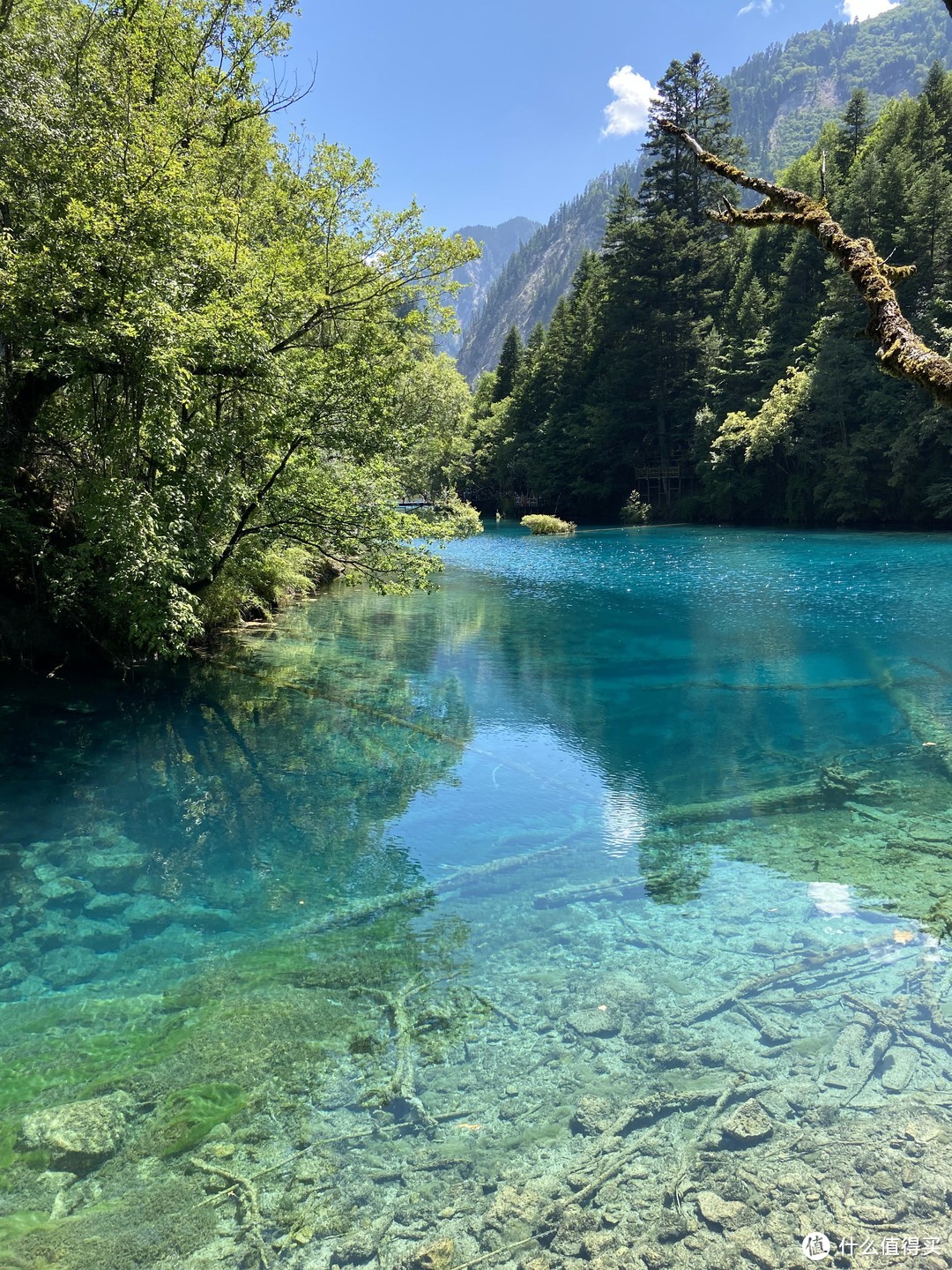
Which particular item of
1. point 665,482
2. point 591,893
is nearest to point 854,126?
point 665,482

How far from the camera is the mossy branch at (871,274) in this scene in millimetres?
2947

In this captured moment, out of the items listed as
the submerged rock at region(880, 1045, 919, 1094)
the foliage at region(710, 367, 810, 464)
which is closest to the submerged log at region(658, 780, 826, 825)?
the submerged rock at region(880, 1045, 919, 1094)

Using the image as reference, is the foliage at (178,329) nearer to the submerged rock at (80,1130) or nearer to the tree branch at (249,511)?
the tree branch at (249,511)

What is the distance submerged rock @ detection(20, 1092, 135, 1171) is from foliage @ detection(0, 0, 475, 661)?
24.4 feet

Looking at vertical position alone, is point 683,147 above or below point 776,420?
above

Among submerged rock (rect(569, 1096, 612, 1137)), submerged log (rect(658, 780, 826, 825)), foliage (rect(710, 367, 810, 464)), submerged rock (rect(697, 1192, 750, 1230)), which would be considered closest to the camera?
submerged rock (rect(697, 1192, 750, 1230))

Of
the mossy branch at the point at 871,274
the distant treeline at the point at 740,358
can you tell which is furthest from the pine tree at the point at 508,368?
the mossy branch at the point at 871,274

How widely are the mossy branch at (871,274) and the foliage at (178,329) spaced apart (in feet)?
25.2

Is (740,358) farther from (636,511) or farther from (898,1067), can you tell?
(898,1067)

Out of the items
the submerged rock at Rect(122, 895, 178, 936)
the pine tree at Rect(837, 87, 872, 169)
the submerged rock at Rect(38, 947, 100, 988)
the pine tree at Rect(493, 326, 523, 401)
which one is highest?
the pine tree at Rect(837, 87, 872, 169)

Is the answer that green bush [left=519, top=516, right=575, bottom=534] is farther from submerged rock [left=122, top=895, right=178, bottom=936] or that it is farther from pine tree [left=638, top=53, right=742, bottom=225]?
submerged rock [left=122, top=895, right=178, bottom=936]

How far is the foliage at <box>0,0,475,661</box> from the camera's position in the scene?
9984mm

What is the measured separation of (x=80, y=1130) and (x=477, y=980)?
2.48 metres

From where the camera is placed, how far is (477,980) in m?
5.47
